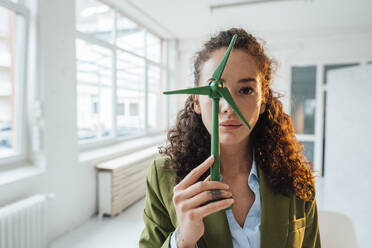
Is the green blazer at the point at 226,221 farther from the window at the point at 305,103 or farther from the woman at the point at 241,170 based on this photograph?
the window at the point at 305,103

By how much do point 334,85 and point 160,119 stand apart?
4.80 metres

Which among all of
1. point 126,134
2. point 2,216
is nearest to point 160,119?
point 126,134

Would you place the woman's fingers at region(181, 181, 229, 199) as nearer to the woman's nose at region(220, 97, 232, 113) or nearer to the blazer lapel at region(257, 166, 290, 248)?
the woman's nose at region(220, 97, 232, 113)

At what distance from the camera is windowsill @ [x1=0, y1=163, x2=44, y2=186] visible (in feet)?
8.40

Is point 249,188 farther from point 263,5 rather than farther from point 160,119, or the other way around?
point 160,119

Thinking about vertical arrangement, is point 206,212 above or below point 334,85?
below

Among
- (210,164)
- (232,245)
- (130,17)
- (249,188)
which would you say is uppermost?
(130,17)

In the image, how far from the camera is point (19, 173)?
2.75 metres

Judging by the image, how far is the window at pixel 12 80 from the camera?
275 centimetres

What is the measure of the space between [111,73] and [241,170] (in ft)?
13.5

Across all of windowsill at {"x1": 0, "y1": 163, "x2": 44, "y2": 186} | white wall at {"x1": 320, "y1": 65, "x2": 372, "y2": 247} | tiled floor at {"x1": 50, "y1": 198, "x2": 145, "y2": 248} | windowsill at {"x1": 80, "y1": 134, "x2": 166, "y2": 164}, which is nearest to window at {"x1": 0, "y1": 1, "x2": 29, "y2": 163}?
windowsill at {"x1": 0, "y1": 163, "x2": 44, "y2": 186}

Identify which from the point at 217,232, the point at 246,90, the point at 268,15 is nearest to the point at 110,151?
the point at 217,232

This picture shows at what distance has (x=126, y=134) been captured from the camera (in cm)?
557

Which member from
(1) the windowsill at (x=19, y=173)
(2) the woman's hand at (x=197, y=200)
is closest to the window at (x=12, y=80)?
(1) the windowsill at (x=19, y=173)
